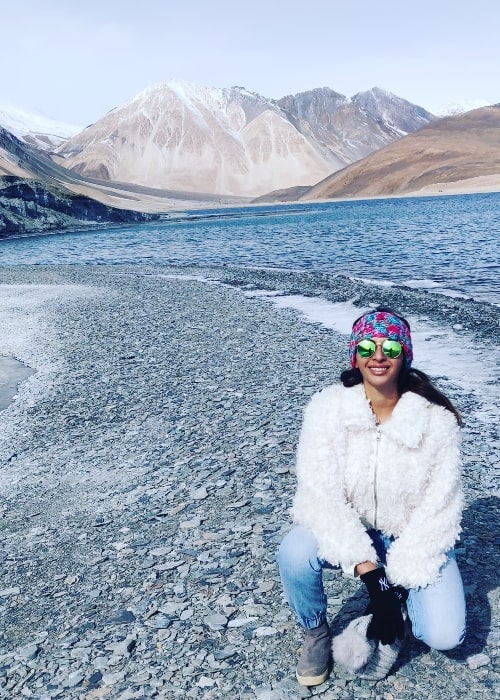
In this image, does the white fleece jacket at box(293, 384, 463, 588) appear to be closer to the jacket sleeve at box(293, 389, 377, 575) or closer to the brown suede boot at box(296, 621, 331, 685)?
the jacket sleeve at box(293, 389, 377, 575)

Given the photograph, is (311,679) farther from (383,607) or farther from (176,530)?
(176,530)

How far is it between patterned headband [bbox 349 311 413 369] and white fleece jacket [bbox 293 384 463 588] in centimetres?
36

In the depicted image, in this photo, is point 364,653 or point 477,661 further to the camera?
point 477,661

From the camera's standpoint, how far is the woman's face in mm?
4707

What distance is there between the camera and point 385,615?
4707 millimetres

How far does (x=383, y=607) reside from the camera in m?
4.68

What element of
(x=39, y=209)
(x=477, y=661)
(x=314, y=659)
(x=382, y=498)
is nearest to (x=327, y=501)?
(x=382, y=498)

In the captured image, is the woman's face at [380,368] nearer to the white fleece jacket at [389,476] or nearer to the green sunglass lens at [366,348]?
the green sunglass lens at [366,348]

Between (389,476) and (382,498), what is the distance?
0.65 ft

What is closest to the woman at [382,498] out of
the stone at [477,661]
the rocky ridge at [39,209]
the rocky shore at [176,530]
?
the stone at [477,661]

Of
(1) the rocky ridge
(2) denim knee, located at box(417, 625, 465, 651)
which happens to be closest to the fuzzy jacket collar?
(2) denim knee, located at box(417, 625, 465, 651)

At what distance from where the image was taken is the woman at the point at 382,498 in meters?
4.64

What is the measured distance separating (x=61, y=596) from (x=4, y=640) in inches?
27.4

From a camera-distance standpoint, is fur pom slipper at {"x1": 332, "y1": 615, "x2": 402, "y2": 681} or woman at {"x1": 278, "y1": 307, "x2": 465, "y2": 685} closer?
woman at {"x1": 278, "y1": 307, "x2": 465, "y2": 685}
